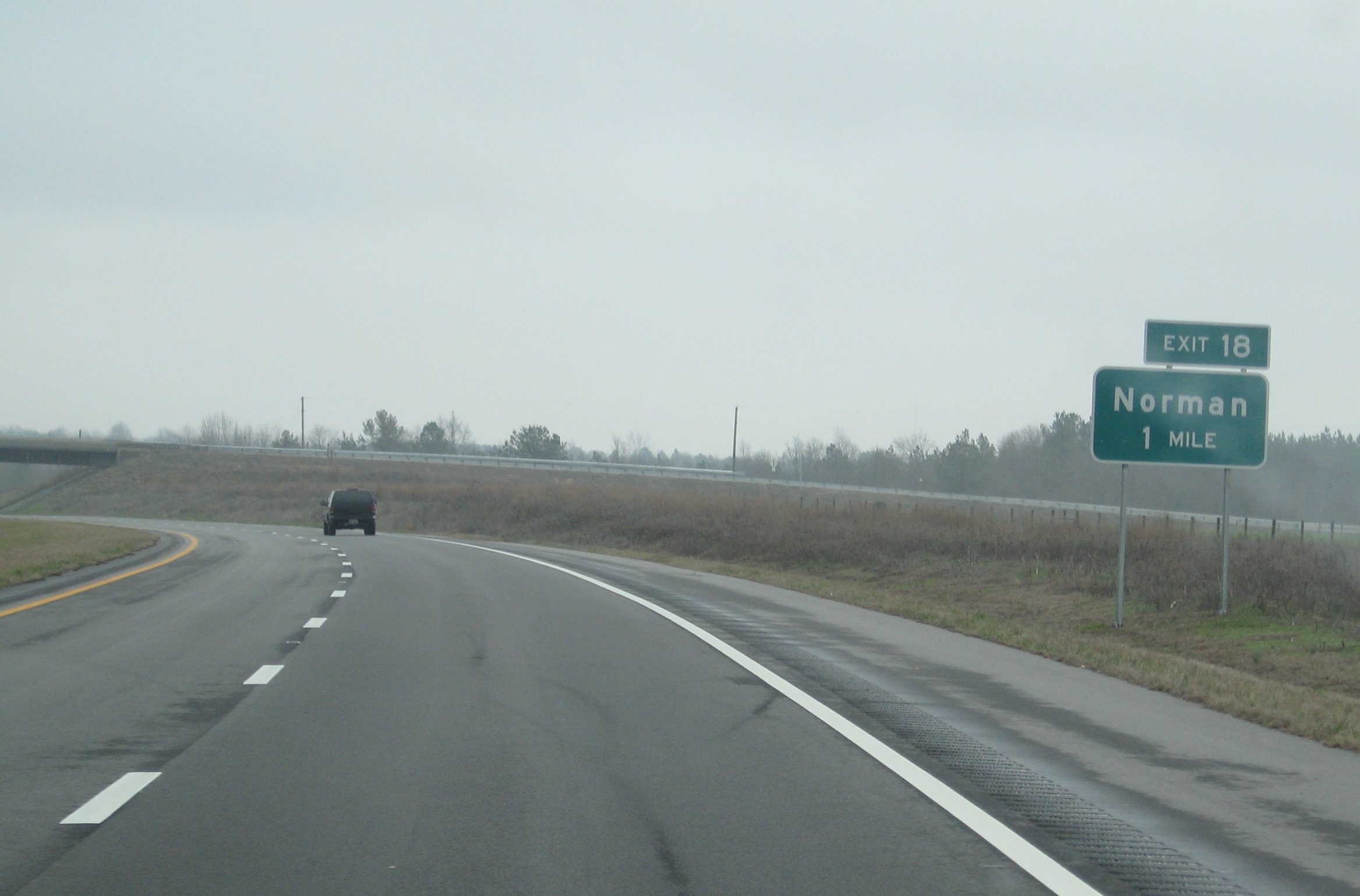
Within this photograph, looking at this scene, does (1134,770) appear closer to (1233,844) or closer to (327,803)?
(1233,844)

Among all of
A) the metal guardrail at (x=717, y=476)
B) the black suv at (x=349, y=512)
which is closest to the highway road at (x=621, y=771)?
the black suv at (x=349, y=512)

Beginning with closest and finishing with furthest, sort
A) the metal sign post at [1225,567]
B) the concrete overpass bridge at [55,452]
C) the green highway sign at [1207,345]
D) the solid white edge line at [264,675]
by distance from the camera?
the solid white edge line at [264,675] < the metal sign post at [1225,567] < the green highway sign at [1207,345] < the concrete overpass bridge at [55,452]

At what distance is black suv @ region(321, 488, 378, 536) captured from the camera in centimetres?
5406

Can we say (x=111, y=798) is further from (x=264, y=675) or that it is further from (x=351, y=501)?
(x=351, y=501)

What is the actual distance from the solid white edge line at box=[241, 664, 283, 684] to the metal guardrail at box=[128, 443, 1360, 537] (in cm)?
7006

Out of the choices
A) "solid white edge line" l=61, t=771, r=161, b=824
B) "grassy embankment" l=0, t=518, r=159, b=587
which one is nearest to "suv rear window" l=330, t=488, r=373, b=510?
"grassy embankment" l=0, t=518, r=159, b=587

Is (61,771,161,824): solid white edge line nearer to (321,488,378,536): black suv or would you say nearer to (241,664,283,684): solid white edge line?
(241,664,283,684): solid white edge line

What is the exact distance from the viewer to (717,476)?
120m

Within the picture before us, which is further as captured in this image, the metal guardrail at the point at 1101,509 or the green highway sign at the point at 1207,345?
the metal guardrail at the point at 1101,509

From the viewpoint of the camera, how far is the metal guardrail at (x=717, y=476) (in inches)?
3290

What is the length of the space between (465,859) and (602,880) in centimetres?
73

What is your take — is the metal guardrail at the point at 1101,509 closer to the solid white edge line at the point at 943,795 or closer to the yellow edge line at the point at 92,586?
the yellow edge line at the point at 92,586

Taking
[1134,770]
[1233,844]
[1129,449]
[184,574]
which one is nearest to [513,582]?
[184,574]

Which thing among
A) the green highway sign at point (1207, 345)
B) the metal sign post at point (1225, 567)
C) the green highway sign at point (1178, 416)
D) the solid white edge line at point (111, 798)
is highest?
the green highway sign at point (1207, 345)
